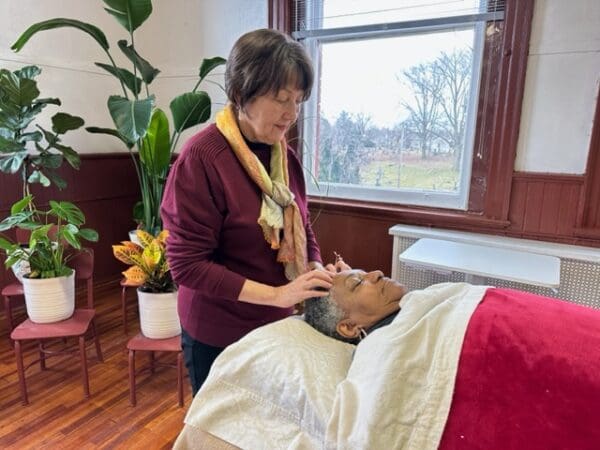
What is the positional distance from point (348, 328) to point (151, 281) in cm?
119

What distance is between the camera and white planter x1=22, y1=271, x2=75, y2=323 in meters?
1.98

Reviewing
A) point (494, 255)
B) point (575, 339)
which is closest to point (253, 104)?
point (575, 339)

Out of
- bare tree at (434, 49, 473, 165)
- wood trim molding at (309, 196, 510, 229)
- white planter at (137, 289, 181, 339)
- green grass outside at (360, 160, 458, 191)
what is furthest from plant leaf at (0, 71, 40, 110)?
bare tree at (434, 49, 473, 165)

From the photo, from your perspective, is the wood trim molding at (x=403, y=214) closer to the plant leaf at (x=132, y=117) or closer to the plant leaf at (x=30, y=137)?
the plant leaf at (x=132, y=117)

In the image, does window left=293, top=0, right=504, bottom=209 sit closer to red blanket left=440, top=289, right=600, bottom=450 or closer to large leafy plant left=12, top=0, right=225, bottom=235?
large leafy plant left=12, top=0, right=225, bottom=235

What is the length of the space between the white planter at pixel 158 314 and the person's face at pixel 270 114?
3.67 ft

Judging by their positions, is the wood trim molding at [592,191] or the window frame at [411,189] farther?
the window frame at [411,189]

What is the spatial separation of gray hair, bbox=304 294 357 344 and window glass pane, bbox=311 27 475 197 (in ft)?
4.62

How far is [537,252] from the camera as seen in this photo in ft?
6.33

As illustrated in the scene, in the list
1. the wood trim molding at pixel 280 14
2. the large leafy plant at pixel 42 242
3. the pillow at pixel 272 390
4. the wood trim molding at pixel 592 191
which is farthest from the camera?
the wood trim molding at pixel 280 14

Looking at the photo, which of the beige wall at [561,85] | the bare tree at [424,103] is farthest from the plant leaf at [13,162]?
the beige wall at [561,85]

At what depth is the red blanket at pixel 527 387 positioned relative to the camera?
0.70 meters

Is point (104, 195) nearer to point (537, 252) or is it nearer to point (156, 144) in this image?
point (156, 144)

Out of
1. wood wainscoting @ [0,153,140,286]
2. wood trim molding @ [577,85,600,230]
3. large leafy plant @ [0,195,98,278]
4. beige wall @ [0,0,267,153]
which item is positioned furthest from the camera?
wood wainscoting @ [0,153,140,286]
